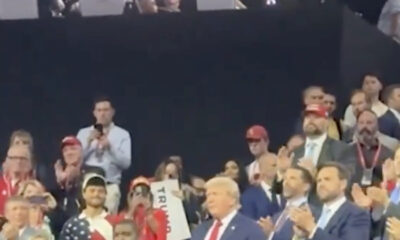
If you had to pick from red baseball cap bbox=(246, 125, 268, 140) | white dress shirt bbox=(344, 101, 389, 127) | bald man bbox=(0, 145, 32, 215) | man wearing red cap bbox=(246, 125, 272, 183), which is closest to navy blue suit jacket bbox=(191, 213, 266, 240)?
man wearing red cap bbox=(246, 125, 272, 183)

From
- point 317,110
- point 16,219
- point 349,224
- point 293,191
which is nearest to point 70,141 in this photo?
point 16,219

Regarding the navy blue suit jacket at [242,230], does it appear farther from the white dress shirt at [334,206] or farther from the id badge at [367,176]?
the id badge at [367,176]

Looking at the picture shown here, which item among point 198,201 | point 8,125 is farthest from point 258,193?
point 8,125

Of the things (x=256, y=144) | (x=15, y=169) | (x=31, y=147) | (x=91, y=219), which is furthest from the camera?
(x=31, y=147)

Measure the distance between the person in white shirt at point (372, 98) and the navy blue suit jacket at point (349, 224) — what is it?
4.34 meters

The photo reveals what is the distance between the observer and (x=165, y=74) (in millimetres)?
23750

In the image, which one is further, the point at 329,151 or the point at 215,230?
the point at 329,151

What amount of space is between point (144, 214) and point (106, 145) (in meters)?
2.35

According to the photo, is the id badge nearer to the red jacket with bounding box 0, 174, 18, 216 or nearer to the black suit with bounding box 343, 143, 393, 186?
the black suit with bounding box 343, 143, 393, 186

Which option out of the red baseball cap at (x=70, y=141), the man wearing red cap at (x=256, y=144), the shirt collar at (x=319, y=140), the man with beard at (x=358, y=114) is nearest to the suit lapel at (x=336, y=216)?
the shirt collar at (x=319, y=140)

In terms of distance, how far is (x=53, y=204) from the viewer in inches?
824

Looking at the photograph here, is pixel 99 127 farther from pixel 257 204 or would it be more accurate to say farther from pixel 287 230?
pixel 287 230

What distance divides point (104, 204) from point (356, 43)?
14.7 feet

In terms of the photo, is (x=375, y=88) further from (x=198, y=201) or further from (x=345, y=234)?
(x=345, y=234)
